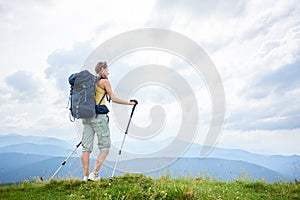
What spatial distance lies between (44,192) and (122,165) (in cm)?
230

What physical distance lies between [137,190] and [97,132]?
2.25 meters

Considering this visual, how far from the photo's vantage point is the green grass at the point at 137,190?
19.9 ft

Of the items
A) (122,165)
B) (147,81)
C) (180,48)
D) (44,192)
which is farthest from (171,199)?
(180,48)

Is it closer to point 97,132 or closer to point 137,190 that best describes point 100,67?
point 97,132

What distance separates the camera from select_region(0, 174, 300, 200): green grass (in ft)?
19.9

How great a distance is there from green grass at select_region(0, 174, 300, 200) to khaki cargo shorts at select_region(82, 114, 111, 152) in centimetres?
95

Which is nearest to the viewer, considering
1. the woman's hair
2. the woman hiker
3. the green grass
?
the green grass

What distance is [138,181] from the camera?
23.4 ft

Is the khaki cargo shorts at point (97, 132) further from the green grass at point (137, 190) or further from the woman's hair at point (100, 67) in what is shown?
the woman's hair at point (100, 67)

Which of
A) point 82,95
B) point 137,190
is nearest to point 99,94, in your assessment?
point 82,95

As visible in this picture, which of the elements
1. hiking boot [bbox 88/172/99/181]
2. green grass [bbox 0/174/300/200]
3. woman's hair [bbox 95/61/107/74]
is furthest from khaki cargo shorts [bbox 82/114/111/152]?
woman's hair [bbox 95/61/107/74]

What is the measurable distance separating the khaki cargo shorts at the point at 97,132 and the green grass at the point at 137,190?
3.10 feet

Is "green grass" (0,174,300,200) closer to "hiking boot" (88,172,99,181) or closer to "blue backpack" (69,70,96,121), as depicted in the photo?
"hiking boot" (88,172,99,181)

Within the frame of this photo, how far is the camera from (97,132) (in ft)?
25.3
